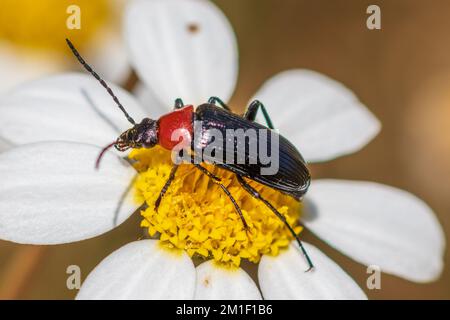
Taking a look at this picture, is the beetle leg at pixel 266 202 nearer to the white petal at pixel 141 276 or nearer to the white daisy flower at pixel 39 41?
the white petal at pixel 141 276

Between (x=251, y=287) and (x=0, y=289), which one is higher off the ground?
(x=251, y=287)

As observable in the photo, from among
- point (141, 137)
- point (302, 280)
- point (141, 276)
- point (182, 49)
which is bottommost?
point (302, 280)

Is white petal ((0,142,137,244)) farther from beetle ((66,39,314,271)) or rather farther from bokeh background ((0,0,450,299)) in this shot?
bokeh background ((0,0,450,299))

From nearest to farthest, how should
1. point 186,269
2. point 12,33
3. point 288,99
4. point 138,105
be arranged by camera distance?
point 186,269, point 138,105, point 288,99, point 12,33

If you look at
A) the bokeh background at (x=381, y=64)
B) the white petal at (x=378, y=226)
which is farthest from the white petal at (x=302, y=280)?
the bokeh background at (x=381, y=64)

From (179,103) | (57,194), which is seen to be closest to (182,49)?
(179,103)

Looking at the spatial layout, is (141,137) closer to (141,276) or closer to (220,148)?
(220,148)
